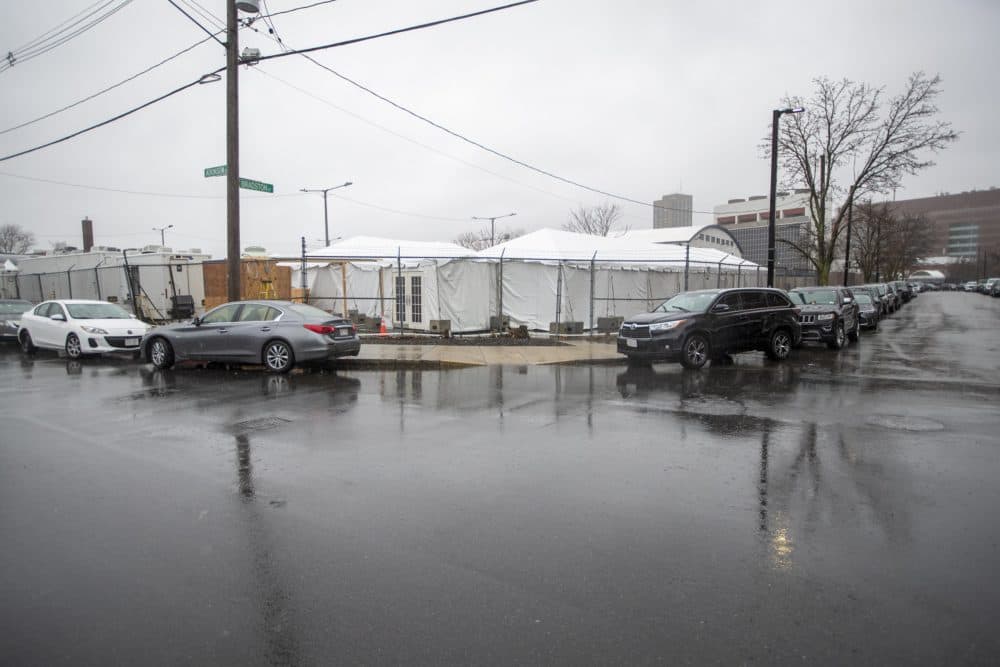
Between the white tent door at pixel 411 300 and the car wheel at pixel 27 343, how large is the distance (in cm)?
991

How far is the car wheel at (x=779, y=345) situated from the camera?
13789 mm

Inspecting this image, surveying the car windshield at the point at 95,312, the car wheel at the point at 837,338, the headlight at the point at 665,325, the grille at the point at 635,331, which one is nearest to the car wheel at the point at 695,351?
the headlight at the point at 665,325

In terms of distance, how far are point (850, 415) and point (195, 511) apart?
307 inches

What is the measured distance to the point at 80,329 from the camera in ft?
46.0

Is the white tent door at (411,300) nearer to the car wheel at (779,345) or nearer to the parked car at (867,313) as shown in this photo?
the car wheel at (779,345)

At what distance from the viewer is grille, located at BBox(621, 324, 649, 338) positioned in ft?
41.3

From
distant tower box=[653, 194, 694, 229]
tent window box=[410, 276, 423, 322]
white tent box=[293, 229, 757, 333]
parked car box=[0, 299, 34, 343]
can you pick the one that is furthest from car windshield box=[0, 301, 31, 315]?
distant tower box=[653, 194, 694, 229]

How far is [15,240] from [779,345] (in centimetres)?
10259

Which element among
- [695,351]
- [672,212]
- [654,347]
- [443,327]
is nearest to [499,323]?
[443,327]

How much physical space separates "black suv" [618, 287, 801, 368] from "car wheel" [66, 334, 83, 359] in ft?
Answer: 41.1

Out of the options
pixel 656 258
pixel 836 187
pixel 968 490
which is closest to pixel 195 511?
pixel 968 490

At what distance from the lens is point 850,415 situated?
8.02m

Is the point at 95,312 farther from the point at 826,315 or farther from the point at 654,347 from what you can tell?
the point at 826,315

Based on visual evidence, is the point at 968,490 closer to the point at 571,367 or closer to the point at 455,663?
the point at 455,663
